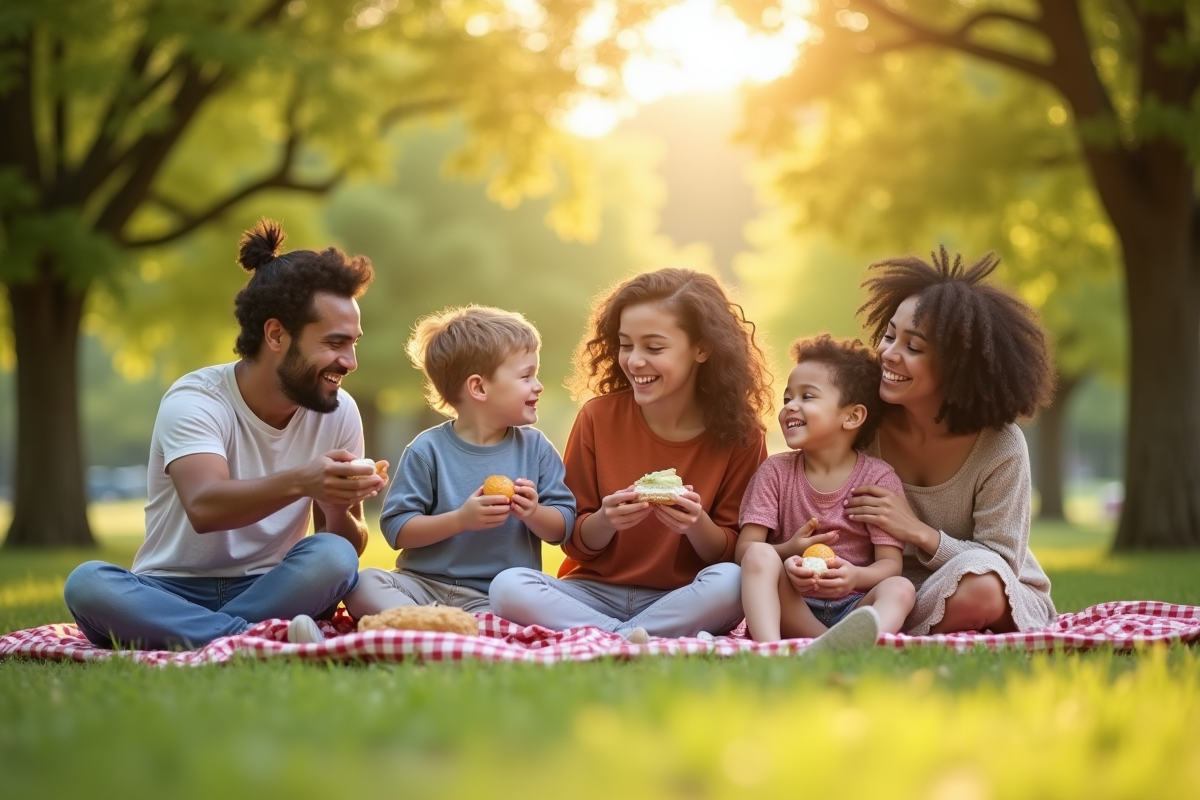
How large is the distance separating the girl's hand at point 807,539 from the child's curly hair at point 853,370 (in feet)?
1.92

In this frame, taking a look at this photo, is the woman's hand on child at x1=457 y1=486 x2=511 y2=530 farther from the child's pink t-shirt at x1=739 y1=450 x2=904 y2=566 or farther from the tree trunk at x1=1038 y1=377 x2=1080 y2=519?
the tree trunk at x1=1038 y1=377 x2=1080 y2=519

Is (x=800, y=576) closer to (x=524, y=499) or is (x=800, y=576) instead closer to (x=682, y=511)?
(x=682, y=511)

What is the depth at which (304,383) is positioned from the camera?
5430mm

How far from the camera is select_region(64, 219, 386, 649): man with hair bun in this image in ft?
16.5

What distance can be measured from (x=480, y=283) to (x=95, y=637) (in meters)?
25.7

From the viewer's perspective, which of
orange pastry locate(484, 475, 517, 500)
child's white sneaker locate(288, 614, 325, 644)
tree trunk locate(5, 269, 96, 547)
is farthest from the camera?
tree trunk locate(5, 269, 96, 547)

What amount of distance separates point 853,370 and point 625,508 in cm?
124

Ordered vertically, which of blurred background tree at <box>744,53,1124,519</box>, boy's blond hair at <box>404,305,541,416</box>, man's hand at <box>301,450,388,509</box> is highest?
blurred background tree at <box>744,53,1124,519</box>

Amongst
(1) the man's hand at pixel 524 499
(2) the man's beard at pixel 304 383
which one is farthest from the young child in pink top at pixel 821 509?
(2) the man's beard at pixel 304 383

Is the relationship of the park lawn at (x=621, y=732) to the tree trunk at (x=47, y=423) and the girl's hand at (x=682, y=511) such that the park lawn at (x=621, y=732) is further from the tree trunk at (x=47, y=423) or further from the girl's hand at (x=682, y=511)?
the tree trunk at (x=47, y=423)

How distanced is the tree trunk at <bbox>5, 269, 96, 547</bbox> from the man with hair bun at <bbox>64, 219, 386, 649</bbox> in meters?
10.6

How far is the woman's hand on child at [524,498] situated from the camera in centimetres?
525

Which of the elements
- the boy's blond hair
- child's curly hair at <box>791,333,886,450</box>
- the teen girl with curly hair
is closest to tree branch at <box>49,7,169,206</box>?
the boy's blond hair

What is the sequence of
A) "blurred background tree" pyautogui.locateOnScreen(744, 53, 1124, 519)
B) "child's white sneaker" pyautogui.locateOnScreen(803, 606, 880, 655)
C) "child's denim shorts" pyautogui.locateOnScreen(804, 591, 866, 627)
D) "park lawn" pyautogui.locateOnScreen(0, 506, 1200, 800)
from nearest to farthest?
"park lawn" pyautogui.locateOnScreen(0, 506, 1200, 800) → "child's white sneaker" pyautogui.locateOnScreen(803, 606, 880, 655) → "child's denim shorts" pyautogui.locateOnScreen(804, 591, 866, 627) → "blurred background tree" pyautogui.locateOnScreen(744, 53, 1124, 519)
